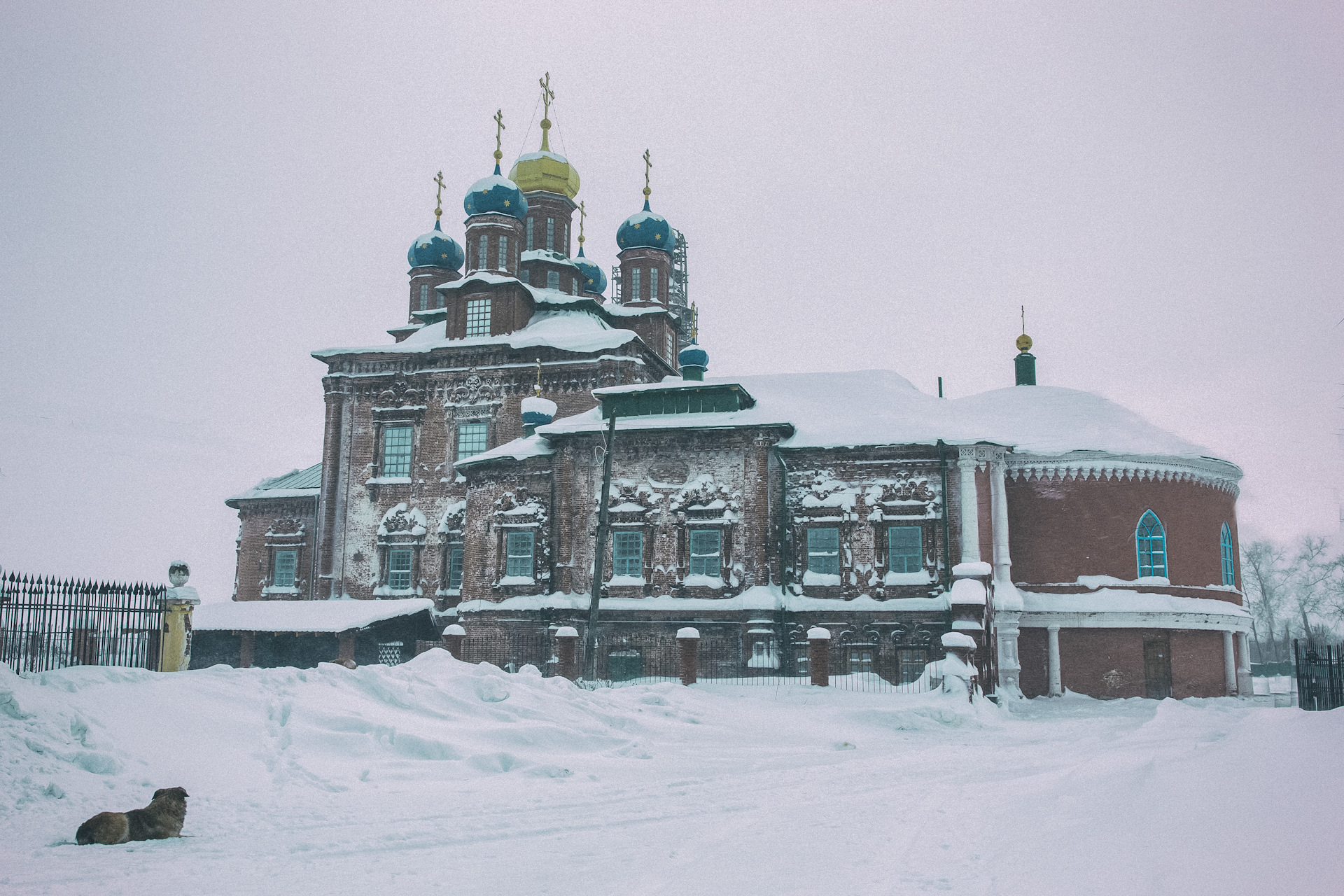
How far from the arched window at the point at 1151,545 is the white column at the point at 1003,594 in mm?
3044

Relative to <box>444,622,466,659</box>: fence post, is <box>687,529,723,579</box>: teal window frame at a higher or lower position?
higher

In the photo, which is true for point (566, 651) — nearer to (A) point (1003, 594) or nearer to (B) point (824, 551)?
(B) point (824, 551)

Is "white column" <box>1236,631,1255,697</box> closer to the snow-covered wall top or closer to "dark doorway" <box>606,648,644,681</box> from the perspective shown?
the snow-covered wall top

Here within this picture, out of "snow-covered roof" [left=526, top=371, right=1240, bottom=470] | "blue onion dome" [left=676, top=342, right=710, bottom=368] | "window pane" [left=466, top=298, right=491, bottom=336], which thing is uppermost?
"window pane" [left=466, top=298, right=491, bottom=336]

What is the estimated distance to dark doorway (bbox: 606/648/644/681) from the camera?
2583cm

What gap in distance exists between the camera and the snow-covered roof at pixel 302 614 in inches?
1135

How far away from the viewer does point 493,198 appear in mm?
35500

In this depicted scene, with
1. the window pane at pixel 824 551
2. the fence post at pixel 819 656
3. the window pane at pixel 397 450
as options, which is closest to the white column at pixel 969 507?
the window pane at pixel 824 551

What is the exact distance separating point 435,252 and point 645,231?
7888 millimetres

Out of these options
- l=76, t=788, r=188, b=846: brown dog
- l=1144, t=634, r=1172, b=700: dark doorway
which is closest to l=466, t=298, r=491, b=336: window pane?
l=1144, t=634, r=1172, b=700: dark doorway

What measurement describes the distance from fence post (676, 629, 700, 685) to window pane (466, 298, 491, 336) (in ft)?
49.9

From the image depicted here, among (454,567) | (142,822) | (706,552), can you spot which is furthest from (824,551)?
(142,822)

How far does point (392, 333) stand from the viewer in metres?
39.4

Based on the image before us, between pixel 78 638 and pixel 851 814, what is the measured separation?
10.6m
